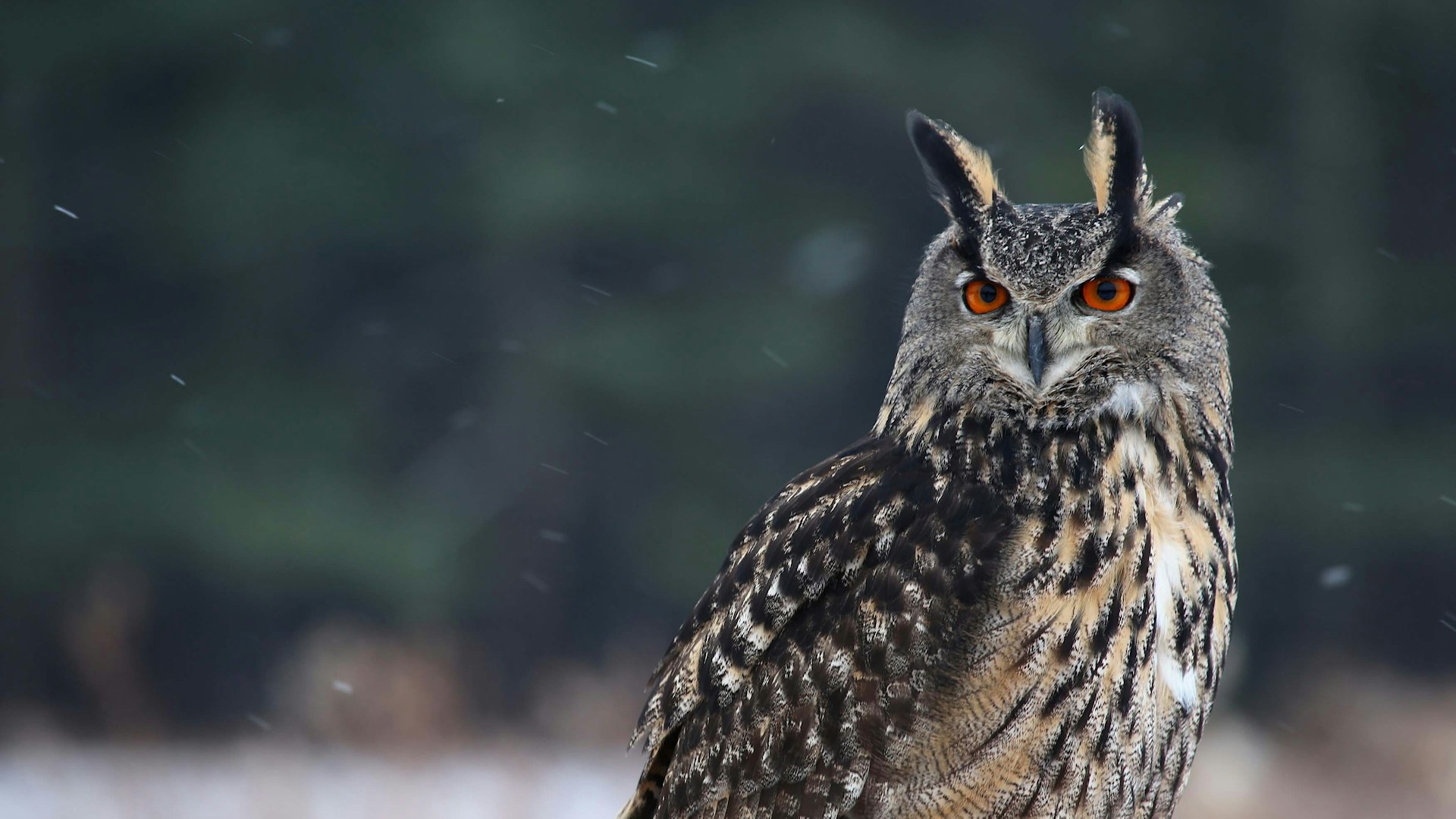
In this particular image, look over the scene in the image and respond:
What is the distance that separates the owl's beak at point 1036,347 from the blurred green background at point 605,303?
742cm

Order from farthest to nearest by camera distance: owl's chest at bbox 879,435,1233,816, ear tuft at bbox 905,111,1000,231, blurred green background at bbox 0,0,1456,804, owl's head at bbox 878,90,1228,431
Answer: blurred green background at bbox 0,0,1456,804, ear tuft at bbox 905,111,1000,231, owl's head at bbox 878,90,1228,431, owl's chest at bbox 879,435,1233,816

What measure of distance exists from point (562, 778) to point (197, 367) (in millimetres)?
4726

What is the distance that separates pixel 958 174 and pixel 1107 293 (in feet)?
1.02

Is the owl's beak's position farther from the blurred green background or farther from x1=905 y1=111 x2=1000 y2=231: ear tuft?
the blurred green background

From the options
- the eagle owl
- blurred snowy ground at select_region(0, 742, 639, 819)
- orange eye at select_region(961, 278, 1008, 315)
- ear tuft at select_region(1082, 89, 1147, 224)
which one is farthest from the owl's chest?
blurred snowy ground at select_region(0, 742, 639, 819)

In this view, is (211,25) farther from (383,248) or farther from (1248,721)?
(1248,721)

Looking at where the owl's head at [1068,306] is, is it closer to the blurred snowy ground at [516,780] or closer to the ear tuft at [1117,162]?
the ear tuft at [1117,162]

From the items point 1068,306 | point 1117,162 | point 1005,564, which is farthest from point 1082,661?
point 1117,162

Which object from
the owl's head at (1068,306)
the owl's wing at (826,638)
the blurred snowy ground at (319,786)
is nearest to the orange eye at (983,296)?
the owl's head at (1068,306)

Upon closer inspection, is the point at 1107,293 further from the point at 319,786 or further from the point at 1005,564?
the point at 319,786

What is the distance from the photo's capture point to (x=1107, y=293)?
1.96m

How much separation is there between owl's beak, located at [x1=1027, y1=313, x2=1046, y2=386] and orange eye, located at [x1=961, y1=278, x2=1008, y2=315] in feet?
0.25

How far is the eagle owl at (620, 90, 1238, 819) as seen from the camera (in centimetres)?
182

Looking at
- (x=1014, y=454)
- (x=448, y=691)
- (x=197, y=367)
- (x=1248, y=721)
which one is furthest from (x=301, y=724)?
(x=1014, y=454)
